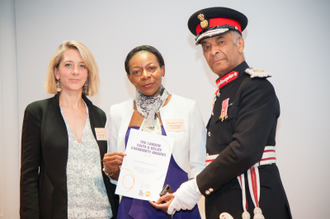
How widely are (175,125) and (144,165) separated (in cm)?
41

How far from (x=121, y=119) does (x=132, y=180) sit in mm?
559

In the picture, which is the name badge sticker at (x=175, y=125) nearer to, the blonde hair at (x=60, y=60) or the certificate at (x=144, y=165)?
the certificate at (x=144, y=165)

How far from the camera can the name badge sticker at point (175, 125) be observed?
2.17m

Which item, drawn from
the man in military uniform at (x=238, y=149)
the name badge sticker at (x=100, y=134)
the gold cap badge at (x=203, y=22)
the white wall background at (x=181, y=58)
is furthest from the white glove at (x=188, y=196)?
the white wall background at (x=181, y=58)

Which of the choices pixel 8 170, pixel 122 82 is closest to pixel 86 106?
pixel 122 82

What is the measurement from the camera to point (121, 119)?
2328 millimetres

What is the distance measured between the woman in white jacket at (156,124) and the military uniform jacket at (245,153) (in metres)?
0.45

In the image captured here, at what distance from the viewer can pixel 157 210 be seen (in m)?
2.13

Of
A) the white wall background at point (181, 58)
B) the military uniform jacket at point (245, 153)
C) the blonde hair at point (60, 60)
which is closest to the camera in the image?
the military uniform jacket at point (245, 153)

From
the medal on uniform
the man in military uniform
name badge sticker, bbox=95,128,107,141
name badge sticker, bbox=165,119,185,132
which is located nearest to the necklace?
name badge sticker, bbox=165,119,185,132

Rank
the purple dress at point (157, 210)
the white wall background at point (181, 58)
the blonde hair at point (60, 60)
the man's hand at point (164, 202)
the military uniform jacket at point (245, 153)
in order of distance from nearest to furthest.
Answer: the military uniform jacket at point (245, 153) < the man's hand at point (164, 202) < the purple dress at point (157, 210) < the blonde hair at point (60, 60) < the white wall background at point (181, 58)

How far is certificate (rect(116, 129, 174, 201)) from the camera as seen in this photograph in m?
2.00

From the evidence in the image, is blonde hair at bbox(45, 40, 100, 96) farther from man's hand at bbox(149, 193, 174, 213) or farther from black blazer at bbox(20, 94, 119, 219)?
man's hand at bbox(149, 193, 174, 213)

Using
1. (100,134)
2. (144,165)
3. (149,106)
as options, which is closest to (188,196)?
(144,165)
